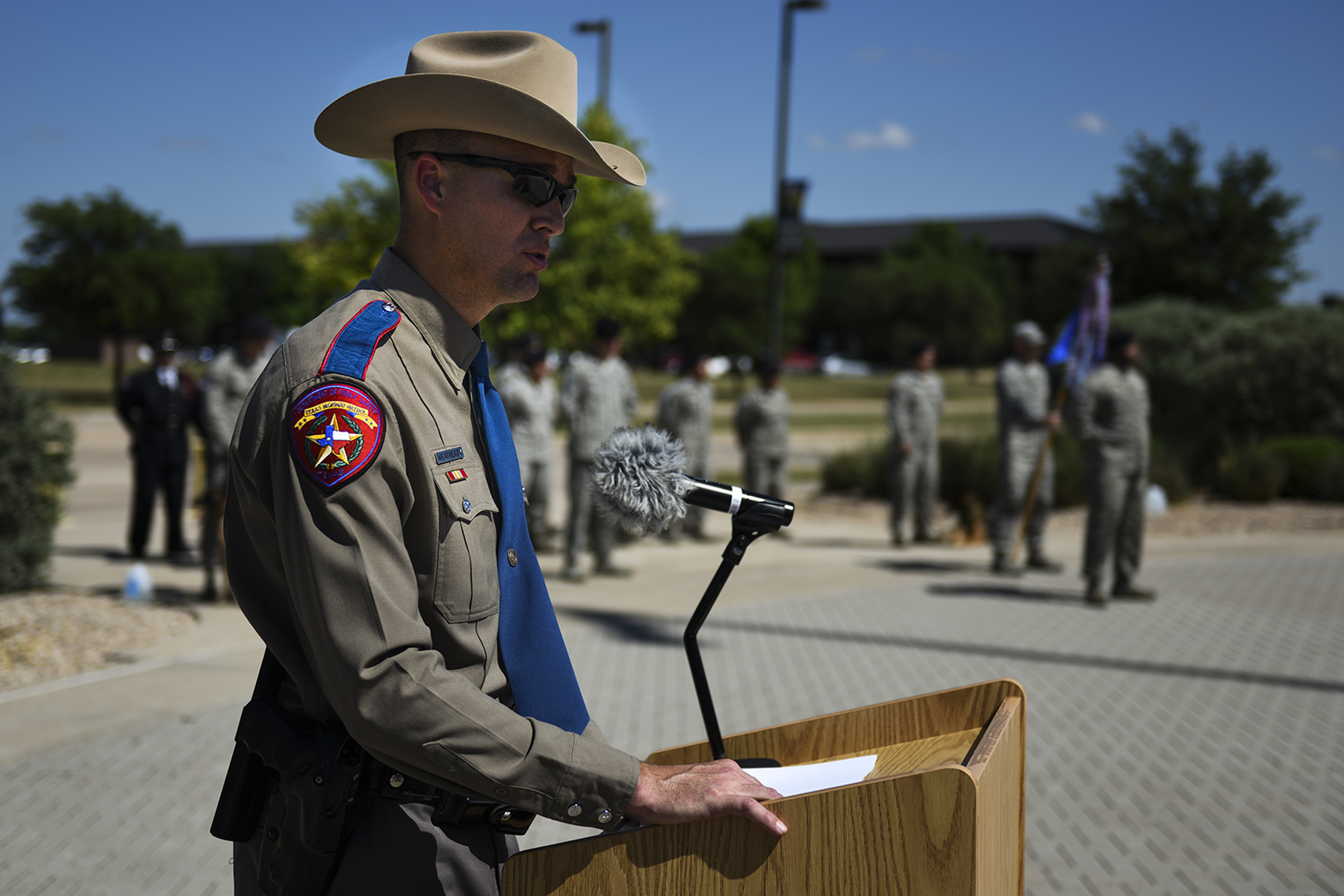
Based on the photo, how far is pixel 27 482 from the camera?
7.50 meters

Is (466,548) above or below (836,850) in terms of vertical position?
above

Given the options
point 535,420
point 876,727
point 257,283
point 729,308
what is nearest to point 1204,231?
point 535,420

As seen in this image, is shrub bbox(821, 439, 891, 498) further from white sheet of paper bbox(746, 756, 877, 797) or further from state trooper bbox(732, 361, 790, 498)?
white sheet of paper bbox(746, 756, 877, 797)

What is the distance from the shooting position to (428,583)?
4.94 ft

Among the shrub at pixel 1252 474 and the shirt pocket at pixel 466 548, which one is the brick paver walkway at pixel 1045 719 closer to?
the shirt pocket at pixel 466 548

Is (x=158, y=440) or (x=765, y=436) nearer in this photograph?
(x=158, y=440)

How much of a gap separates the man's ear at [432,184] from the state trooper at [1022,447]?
9476 millimetres

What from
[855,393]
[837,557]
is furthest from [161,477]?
[855,393]

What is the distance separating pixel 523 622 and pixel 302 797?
402 mm

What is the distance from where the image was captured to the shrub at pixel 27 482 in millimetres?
7320

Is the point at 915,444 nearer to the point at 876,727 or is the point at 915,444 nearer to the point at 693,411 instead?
Result: the point at 693,411

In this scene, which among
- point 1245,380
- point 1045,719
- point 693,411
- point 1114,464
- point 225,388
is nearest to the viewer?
point 1045,719

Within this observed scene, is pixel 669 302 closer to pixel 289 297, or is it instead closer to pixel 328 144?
pixel 328 144

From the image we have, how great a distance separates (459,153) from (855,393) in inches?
2133
